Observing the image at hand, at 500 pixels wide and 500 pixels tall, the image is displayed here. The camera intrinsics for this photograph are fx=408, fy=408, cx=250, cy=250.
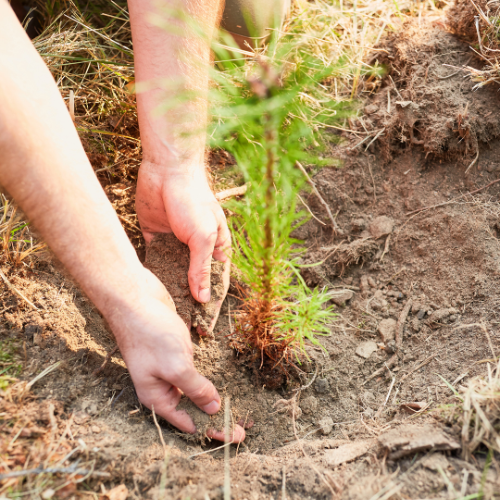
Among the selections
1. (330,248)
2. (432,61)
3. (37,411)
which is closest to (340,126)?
(432,61)

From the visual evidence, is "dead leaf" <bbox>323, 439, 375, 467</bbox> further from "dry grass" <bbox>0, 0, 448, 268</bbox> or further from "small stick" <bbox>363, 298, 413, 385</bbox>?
"dry grass" <bbox>0, 0, 448, 268</bbox>

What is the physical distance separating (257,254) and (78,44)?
1946 millimetres

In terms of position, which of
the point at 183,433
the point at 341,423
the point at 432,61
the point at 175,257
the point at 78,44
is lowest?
the point at 341,423

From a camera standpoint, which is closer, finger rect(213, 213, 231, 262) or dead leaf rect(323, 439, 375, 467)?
dead leaf rect(323, 439, 375, 467)

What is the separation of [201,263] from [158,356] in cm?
49

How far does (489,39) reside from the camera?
82.4 inches

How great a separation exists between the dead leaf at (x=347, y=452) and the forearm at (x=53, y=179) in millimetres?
905

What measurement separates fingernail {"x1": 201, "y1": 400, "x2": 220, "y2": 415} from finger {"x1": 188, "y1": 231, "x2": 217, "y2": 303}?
45 centimetres

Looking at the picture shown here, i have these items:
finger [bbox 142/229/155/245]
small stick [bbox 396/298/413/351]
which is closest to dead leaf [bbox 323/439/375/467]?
small stick [bbox 396/298/413/351]

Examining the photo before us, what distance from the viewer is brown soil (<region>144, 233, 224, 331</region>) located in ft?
5.93

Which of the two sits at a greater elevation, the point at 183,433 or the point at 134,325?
the point at 134,325

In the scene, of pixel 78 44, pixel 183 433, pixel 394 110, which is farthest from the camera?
pixel 78 44

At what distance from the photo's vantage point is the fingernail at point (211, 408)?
5.00 ft

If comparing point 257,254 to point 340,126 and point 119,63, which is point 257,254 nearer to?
point 340,126
